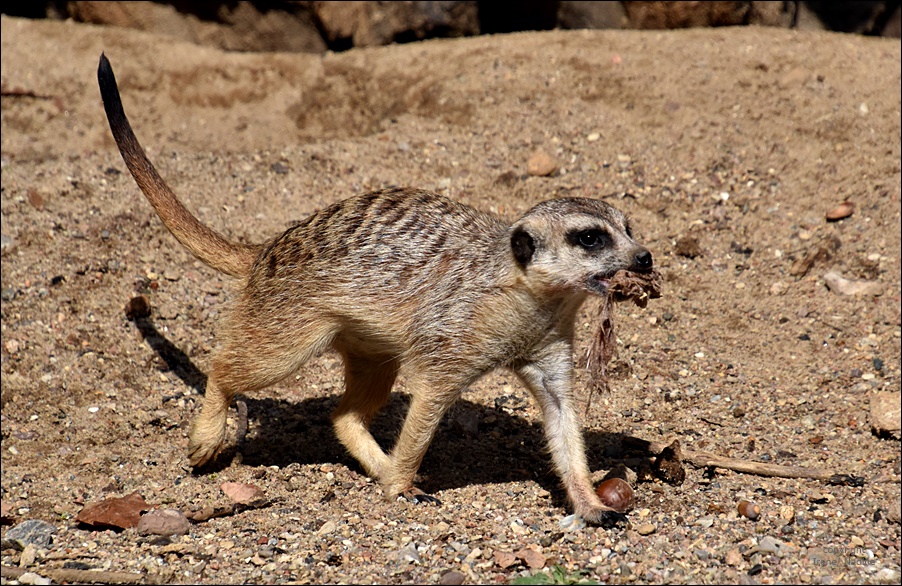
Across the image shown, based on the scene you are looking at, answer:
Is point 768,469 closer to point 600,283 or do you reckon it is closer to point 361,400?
point 600,283

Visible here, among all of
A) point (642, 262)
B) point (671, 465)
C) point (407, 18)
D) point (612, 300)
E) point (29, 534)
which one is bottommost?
point (29, 534)

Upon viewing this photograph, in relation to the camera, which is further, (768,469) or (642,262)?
(768,469)

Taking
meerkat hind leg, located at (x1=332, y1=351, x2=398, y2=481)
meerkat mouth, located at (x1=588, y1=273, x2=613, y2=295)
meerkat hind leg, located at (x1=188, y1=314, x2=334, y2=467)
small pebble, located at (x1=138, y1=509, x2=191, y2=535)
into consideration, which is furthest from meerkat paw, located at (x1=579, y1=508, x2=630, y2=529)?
small pebble, located at (x1=138, y1=509, x2=191, y2=535)

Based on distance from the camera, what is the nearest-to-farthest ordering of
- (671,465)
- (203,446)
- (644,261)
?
(644,261) → (671,465) → (203,446)

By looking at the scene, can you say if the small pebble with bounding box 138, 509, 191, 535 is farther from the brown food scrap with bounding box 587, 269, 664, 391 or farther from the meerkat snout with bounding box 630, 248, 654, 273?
the meerkat snout with bounding box 630, 248, 654, 273

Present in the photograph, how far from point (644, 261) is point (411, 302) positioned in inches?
40.7

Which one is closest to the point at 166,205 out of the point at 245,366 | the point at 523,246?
the point at 245,366

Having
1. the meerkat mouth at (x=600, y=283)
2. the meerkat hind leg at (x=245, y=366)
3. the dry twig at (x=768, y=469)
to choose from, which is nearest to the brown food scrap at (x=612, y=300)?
the meerkat mouth at (x=600, y=283)

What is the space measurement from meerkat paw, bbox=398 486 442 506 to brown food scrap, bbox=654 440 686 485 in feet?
3.22

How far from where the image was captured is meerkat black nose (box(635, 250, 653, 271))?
3590 mm

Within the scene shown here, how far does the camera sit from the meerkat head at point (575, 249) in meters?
3.69

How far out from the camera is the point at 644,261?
3600 millimetres

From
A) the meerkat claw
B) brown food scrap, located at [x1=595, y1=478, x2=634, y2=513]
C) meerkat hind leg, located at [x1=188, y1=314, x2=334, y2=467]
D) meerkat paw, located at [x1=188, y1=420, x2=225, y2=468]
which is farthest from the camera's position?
meerkat paw, located at [x1=188, y1=420, x2=225, y2=468]

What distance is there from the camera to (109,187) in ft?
21.1
